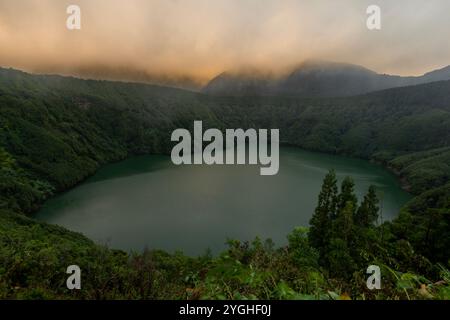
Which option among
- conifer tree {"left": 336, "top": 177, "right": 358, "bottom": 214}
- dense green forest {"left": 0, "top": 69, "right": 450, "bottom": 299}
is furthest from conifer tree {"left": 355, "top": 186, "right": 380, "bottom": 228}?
conifer tree {"left": 336, "top": 177, "right": 358, "bottom": 214}

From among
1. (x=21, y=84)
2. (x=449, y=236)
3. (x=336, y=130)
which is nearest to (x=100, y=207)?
(x=449, y=236)

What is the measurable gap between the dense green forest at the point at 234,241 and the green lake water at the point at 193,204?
4.98 meters

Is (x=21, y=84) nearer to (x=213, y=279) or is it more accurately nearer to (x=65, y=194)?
(x=65, y=194)

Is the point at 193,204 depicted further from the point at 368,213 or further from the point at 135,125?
the point at 135,125

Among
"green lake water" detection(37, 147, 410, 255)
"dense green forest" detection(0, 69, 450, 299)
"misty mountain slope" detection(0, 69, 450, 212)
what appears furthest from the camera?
"misty mountain slope" detection(0, 69, 450, 212)

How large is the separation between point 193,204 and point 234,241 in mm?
29618

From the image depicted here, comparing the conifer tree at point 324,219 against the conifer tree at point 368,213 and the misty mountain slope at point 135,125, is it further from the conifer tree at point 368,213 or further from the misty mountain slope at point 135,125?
the misty mountain slope at point 135,125

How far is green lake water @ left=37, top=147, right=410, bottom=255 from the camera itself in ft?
131

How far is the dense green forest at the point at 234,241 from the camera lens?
3325 mm

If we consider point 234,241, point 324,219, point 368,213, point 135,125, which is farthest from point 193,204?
point 135,125

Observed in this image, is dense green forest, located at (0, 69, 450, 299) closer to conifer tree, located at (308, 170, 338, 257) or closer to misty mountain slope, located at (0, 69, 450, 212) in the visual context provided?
conifer tree, located at (308, 170, 338, 257)

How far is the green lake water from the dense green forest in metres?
4.98

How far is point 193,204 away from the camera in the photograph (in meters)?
53.4
